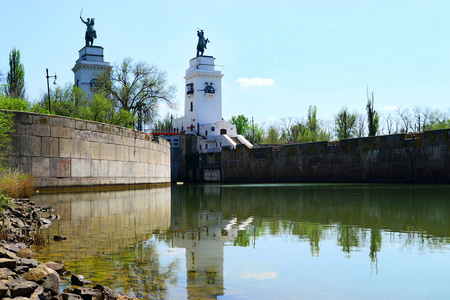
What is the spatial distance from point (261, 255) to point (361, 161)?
1315 inches

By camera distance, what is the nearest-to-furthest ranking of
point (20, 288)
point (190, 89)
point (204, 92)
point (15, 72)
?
point (20, 288), point (15, 72), point (204, 92), point (190, 89)

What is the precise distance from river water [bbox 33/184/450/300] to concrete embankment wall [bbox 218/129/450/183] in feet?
Result: 74.4

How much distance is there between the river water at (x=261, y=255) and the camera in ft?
18.6

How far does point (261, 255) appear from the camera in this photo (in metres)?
7.65

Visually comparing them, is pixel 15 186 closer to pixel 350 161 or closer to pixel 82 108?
pixel 350 161

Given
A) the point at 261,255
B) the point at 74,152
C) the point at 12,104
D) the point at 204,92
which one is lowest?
the point at 261,255

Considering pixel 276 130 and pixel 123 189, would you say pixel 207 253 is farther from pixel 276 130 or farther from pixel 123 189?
pixel 276 130

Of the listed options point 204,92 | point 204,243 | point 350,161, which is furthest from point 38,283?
point 204,92

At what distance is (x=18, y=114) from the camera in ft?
66.0

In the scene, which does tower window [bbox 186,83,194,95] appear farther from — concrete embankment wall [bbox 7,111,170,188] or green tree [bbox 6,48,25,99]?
concrete embankment wall [bbox 7,111,170,188]

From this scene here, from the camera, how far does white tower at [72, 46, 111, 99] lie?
244ft

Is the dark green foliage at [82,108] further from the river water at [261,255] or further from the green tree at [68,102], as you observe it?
the river water at [261,255]

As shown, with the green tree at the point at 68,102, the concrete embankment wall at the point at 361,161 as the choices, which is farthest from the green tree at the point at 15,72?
the concrete embankment wall at the point at 361,161

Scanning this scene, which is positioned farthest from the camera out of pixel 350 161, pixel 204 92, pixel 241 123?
pixel 241 123
